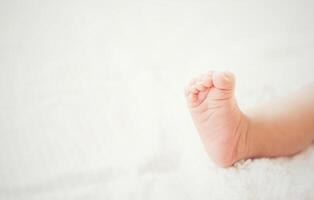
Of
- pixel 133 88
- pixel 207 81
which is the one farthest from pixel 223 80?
pixel 133 88

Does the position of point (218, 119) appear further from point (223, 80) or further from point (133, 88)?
point (133, 88)

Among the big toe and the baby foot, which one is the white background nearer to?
the baby foot

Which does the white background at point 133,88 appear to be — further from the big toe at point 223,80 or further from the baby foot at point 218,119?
the big toe at point 223,80

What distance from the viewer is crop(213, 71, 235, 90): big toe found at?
62 centimetres

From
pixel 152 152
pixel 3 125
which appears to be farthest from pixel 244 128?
pixel 3 125

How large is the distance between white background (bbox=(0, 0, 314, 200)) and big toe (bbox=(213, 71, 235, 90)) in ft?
0.54

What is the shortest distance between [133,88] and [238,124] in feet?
1.21

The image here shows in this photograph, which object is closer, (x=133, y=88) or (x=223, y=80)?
(x=223, y=80)

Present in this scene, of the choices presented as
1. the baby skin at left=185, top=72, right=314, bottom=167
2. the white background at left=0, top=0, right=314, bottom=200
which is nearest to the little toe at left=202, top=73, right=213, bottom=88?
the baby skin at left=185, top=72, right=314, bottom=167

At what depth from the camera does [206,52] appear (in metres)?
1.05

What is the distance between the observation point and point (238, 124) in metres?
0.68

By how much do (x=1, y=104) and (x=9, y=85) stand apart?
0.08m

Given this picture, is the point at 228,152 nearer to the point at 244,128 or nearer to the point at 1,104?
the point at 244,128

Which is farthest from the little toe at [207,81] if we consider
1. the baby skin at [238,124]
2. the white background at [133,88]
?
the white background at [133,88]
